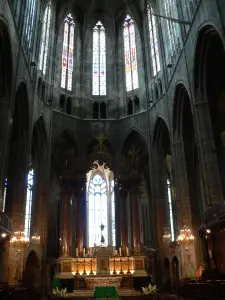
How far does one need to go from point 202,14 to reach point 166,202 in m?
15.9

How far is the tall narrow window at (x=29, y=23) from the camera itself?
2506 cm

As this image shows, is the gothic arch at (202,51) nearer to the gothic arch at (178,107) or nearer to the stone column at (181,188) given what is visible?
the gothic arch at (178,107)

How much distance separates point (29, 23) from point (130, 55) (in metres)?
13.1

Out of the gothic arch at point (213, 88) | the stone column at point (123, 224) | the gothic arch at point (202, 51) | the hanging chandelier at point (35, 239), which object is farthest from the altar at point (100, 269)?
the gothic arch at point (202, 51)

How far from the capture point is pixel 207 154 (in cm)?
1972

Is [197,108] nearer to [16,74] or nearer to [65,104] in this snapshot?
[16,74]

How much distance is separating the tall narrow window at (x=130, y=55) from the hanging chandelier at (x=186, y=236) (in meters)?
16.7

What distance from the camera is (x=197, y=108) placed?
20.8m

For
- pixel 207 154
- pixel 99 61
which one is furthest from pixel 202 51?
pixel 99 61

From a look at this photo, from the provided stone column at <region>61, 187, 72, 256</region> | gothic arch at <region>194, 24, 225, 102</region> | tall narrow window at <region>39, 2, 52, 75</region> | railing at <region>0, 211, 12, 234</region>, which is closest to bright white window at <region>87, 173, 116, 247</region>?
stone column at <region>61, 187, 72, 256</region>

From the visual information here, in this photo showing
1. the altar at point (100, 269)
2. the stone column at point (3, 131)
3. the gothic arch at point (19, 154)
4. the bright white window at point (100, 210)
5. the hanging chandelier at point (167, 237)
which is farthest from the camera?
the bright white window at point (100, 210)

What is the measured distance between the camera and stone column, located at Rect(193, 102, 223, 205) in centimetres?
1883

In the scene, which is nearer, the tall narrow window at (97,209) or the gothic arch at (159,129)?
the gothic arch at (159,129)

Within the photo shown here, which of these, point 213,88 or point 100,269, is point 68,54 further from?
point 100,269
